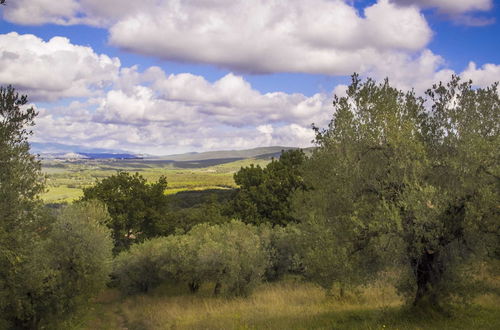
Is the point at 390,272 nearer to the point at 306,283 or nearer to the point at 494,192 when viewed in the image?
the point at 494,192

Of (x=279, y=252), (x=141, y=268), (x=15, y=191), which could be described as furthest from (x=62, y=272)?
(x=279, y=252)

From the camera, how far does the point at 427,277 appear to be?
1483 cm

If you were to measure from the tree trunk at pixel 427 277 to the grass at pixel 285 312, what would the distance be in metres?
0.59

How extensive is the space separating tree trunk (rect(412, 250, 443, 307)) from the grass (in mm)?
590

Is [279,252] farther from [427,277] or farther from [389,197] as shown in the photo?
[389,197]

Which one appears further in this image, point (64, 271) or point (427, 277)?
point (64, 271)

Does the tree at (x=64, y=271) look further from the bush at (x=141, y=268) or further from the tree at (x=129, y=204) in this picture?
the tree at (x=129, y=204)

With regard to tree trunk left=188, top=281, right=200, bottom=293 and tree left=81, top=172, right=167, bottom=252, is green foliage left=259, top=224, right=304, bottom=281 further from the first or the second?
tree left=81, top=172, right=167, bottom=252

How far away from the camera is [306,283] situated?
29.2m

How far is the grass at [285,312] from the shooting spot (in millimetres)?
15086

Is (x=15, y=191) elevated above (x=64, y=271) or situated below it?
above

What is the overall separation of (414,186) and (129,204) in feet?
160

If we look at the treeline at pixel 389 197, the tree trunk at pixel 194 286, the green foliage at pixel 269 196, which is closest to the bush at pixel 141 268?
the tree trunk at pixel 194 286

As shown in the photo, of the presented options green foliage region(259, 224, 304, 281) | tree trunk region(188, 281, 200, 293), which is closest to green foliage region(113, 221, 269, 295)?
tree trunk region(188, 281, 200, 293)
